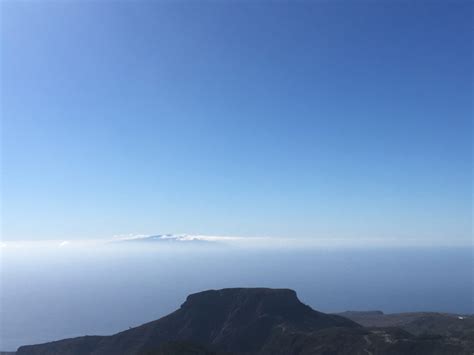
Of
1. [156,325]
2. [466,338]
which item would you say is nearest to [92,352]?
[156,325]

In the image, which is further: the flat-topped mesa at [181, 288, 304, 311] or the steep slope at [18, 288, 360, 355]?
Result: the flat-topped mesa at [181, 288, 304, 311]

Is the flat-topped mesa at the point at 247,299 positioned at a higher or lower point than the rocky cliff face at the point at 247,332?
higher

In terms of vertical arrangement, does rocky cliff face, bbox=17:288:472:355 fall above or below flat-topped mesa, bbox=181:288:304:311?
below

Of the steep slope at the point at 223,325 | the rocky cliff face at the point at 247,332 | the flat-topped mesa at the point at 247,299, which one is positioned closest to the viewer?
the rocky cliff face at the point at 247,332

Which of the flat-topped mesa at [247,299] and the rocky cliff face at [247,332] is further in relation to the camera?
the flat-topped mesa at [247,299]

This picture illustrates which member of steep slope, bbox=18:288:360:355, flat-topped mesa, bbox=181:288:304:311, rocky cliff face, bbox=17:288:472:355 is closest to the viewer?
rocky cliff face, bbox=17:288:472:355

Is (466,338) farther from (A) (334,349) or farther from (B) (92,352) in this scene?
(B) (92,352)

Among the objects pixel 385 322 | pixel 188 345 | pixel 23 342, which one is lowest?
pixel 23 342

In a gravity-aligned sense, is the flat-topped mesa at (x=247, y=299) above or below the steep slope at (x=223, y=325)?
above

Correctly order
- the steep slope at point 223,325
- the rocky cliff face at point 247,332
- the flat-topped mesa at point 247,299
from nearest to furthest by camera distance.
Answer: the rocky cliff face at point 247,332 → the steep slope at point 223,325 → the flat-topped mesa at point 247,299
